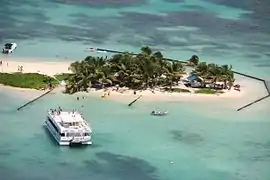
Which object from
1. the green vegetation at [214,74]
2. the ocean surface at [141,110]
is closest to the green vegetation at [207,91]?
the green vegetation at [214,74]

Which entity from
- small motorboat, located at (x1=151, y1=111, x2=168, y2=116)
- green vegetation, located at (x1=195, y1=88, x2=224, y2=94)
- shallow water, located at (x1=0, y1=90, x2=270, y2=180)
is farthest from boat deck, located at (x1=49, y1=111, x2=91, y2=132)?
green vegetation, located at (x1=195, y1=88, x2=224, y2=94)

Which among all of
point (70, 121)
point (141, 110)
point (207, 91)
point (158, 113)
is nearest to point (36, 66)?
point (141, 110)

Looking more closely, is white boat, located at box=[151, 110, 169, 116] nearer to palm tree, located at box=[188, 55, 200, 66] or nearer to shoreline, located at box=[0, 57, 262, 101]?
shoreline, located at box=[0, 57, 262, 101]

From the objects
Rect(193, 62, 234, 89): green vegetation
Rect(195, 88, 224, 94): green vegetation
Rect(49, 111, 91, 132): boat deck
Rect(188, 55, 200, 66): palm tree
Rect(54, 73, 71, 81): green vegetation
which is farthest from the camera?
Rect(188, 55, 200, 66): palm tree

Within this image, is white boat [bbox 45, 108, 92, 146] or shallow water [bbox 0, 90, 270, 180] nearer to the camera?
shallow water [bbox 0, 90, 270, 180]

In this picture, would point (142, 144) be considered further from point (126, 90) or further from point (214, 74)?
point (214, 74)

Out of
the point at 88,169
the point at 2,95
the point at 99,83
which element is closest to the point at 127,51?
the point at 99,83
